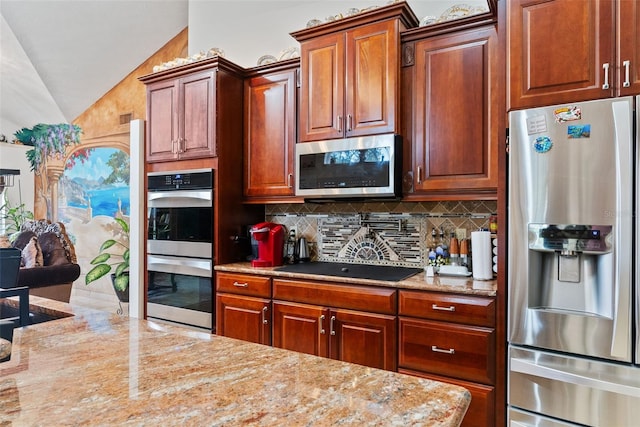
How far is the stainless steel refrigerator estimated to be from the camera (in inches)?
63.2

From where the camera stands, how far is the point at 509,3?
6.15 ft

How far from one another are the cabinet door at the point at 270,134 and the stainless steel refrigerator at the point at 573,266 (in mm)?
1567

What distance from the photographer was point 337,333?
7.66 feet

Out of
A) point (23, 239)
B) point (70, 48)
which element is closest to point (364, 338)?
point (70, 48)

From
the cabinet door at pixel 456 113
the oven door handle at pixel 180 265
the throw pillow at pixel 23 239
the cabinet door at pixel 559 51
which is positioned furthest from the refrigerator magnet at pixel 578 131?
the throw pillow at pixel 23 239

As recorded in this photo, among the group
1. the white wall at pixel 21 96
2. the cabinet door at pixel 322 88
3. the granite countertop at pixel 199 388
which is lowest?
the granite countertop at pixel 199 388

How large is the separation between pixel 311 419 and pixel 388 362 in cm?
164

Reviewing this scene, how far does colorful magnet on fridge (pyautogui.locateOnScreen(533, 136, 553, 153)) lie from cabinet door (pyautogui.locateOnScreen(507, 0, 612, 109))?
169 millimetres

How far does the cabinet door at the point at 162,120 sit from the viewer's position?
3115 millimetres

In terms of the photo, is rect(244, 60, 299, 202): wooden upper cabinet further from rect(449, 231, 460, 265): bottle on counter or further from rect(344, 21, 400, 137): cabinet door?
rect(449, 231, 460, 265): bottle on counter

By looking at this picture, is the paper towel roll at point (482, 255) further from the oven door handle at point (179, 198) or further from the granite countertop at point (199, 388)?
the oven door handle at point (179, 198)

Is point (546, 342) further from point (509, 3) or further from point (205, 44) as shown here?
point (205, 44)

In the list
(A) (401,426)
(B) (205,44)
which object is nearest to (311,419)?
(A) (401,426)

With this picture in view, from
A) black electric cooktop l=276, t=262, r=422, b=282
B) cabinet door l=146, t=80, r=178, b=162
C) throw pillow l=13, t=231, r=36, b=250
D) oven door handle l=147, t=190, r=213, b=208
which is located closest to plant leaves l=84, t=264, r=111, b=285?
throw pillow l=13, t=231, r=36, b=250
